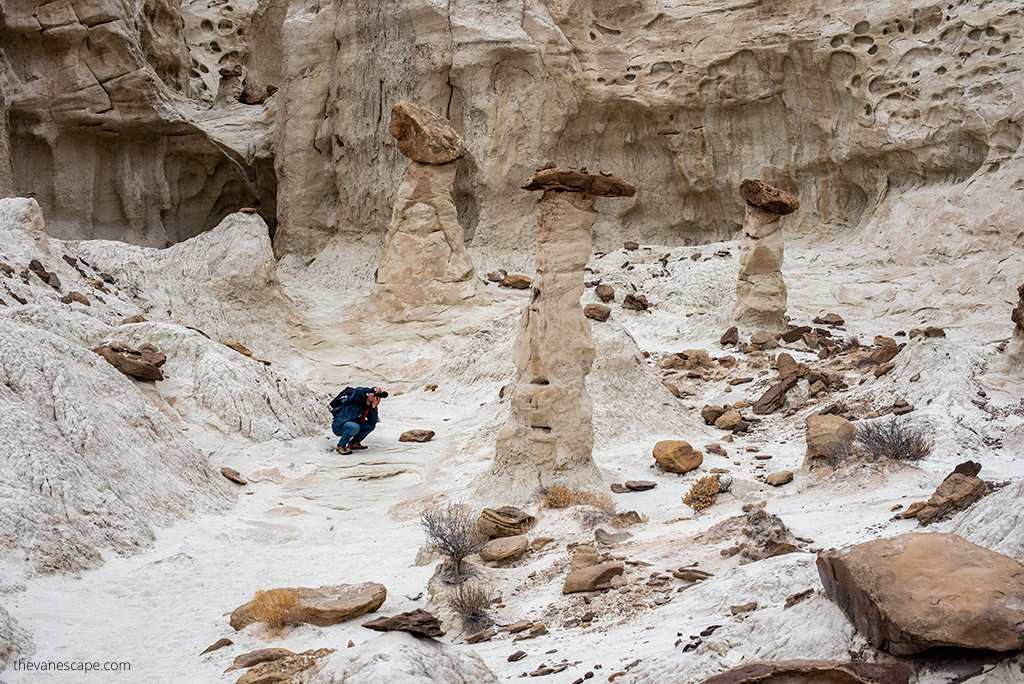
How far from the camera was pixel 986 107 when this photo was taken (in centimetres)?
1694

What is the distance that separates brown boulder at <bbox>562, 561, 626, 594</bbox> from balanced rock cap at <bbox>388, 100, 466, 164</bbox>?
1163 cm

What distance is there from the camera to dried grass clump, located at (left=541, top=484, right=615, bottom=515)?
8133mm

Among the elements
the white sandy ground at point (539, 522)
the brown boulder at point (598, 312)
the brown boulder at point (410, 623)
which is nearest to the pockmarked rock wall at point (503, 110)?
the white sandy ground at point (539, 522)

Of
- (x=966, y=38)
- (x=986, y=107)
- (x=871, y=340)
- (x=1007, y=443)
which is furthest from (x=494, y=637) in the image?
(x=966, y=38)

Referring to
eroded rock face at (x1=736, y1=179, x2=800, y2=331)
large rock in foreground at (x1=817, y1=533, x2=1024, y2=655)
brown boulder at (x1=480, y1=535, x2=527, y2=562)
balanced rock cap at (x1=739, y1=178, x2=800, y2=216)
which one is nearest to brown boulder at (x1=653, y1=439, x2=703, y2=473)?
brown boulder at (x1=480, y1=535, x2=527, y2=562)

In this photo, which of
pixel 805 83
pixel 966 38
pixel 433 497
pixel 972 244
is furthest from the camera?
pixel 805 83

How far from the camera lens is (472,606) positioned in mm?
6082

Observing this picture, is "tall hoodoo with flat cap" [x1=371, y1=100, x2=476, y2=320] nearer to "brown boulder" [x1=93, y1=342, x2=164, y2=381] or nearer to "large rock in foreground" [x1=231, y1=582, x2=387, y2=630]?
"brown boulder" [x1=93, y1=342, x2=164, y2=381]

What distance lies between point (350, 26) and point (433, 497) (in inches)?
575

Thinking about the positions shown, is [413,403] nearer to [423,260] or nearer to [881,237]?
[423,260]

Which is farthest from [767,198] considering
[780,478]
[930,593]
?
[930,593]

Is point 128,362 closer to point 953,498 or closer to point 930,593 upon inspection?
point 953,498

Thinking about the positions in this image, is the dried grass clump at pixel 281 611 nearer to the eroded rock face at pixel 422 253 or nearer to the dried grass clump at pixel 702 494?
the dried grass clump at pixel 702 494

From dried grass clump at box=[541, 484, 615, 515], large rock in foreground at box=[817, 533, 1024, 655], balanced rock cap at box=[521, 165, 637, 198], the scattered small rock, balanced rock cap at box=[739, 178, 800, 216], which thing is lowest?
the scattered small rock
